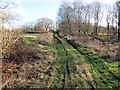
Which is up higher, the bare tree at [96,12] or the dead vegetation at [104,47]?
the bare tree at [96,12]

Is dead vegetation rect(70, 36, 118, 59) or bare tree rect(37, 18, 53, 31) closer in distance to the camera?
dead vegetation rect(70, 36, 118, 59)

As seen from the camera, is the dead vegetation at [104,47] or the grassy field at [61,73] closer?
the grassy field at [61,73]

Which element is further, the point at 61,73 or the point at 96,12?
the point at 96,12

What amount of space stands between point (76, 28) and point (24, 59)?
37827mm

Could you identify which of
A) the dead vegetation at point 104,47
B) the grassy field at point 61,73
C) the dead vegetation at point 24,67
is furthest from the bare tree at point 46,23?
the grassy field at point 61,73

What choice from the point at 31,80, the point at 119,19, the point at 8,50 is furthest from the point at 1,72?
A: the point at 119,19

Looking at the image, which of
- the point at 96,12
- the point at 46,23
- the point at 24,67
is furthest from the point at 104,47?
the point at 46,23

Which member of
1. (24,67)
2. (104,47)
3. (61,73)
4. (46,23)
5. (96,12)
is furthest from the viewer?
(46,23)

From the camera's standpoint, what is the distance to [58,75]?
47.6ft

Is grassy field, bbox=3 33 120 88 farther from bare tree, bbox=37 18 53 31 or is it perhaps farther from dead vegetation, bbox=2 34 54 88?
bare tree, bbox=37 18 53 31

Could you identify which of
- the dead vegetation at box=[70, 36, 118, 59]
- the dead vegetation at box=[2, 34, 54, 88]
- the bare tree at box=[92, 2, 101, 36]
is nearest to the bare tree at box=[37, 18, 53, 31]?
the bare tree at box=[92, 2, 101, 36]

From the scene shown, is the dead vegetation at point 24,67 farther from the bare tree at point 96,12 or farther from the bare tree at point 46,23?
the bare tree at point 46,23

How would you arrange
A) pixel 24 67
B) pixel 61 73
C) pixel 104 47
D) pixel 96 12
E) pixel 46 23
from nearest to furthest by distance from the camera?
pixel 61 73, pixel 24 67, pixel 104 47, pixel 96 12, pixel 46 23

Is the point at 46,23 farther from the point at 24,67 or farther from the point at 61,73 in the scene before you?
the point at 61,73
